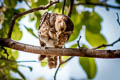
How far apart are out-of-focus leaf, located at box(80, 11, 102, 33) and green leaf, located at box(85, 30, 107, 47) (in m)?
0.04

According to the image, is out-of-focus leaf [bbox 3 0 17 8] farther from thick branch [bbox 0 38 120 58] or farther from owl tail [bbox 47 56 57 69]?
thick branch [bbox 0 38 120 58]

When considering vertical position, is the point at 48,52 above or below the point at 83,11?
below

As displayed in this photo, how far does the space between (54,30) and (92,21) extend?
468 mm

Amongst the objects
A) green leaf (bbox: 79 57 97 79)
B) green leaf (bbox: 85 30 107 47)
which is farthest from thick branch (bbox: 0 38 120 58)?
green leaf (bbox: 85 30 107 47)

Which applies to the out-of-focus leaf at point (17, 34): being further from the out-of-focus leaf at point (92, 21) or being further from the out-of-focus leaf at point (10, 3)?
the out-of-focus leaf at point (92, 21)

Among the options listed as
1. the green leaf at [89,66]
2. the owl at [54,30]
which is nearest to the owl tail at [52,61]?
the owl at [54,30]

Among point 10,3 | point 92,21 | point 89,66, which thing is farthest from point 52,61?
point 10,3

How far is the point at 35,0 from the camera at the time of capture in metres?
1.71

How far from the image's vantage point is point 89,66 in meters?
1.56

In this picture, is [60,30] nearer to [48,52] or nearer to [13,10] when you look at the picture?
[48,52]

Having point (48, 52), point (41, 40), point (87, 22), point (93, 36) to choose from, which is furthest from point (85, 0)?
point (48, 52)

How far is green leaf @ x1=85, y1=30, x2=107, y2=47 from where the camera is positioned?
5.42 ft

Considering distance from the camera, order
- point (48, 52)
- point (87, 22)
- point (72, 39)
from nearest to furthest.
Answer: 1. point (48, 52)
2. point (72, 39)
3. point (87, 22)

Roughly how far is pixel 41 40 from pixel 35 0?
1.11ft
